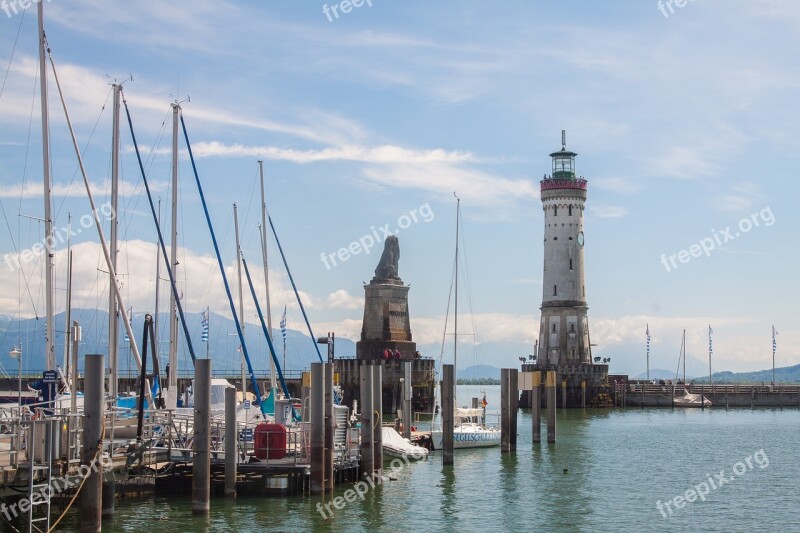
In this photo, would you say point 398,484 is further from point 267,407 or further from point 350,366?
point 350,366

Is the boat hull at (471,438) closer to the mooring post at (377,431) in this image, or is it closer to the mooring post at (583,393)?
the mooring post at (377,431)

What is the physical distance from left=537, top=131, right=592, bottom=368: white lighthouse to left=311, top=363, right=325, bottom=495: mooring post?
249 ft

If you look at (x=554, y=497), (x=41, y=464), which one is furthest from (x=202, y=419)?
(x=554, y=497)

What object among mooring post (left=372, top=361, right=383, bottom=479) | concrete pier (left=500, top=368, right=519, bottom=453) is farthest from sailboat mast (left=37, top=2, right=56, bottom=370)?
concrete pier (left=500, top=368, right=519, bottom=453)

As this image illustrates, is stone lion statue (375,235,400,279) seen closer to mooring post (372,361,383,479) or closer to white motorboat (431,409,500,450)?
white motorboat (431,409,500,450)

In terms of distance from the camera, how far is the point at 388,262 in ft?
333

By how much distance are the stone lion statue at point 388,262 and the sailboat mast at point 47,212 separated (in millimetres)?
64571

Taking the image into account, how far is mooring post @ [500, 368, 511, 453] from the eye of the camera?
171 ft

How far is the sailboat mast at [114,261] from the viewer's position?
128 ft

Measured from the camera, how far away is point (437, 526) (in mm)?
33750

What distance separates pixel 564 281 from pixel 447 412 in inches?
2506

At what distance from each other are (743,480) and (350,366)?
57985mm

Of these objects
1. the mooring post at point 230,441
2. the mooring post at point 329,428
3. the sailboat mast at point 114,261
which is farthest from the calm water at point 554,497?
the sailboat mast at point 114,261

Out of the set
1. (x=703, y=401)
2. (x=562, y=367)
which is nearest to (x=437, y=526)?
(x=562, y=367)
